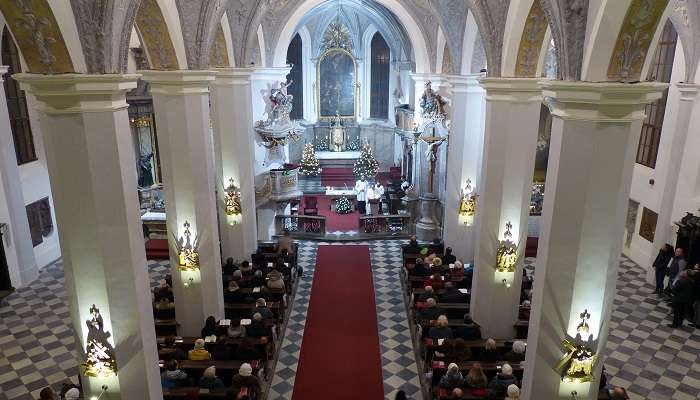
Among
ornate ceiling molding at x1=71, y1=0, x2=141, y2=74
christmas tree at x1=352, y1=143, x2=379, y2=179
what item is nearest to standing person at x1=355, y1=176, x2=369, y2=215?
christmas tree at x1=352, y1=143, x2=379, y2=179

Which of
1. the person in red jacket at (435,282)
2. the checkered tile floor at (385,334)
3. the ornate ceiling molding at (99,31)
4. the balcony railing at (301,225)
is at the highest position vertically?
the ornate ceiling molding at (99,31)

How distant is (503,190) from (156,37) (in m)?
6.81

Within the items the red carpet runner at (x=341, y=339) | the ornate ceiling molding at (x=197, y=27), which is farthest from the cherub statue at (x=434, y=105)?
the ornate ceiling molding at (x=197, y=27)

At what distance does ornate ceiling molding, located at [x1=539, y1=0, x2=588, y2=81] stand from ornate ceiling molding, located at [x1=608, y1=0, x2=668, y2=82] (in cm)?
36

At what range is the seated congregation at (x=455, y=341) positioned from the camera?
7562 mm

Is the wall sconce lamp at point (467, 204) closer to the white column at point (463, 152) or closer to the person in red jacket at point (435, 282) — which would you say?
the white column at point (463, 152)

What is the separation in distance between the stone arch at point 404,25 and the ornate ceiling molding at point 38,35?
13.4 m

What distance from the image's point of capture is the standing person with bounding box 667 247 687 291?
1140 centimetres

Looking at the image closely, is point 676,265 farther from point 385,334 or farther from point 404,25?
point 404,25

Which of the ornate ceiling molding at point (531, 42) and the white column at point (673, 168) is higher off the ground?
the ornate ceiling molding at point (531, 42)

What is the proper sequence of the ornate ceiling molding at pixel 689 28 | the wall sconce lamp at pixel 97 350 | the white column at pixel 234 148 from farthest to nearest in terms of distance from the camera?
the white column at pixel 234 148 → the ornate ceiling molding at pixel 689 28 → the wall sconce lamp at pixel 97 350

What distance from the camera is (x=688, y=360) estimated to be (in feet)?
31.8

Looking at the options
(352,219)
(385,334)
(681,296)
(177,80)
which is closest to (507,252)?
(385,334)

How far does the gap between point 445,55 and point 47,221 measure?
526 inches
